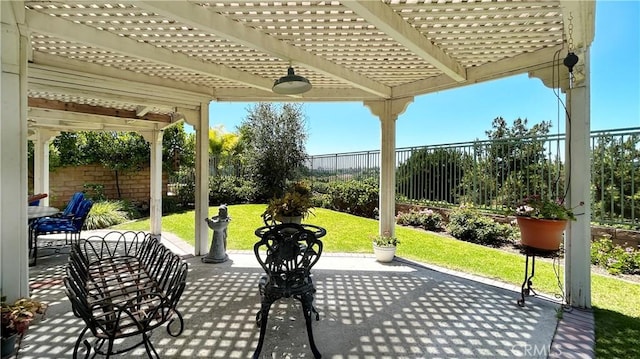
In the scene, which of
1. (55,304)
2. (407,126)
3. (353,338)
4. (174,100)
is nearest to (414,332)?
(353,338)

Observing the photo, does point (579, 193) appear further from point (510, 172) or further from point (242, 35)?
point (242, 35)

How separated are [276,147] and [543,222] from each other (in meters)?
9.61

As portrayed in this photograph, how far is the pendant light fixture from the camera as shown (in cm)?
312

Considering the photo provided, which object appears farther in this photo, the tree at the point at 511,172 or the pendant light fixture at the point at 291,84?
the tree at the point at 511,172

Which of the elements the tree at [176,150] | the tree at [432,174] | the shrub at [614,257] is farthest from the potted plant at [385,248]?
the tree at [176,150]

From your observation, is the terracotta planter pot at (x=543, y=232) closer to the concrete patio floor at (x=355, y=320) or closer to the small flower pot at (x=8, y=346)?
the concrete patio floor at (x=355, y=320)

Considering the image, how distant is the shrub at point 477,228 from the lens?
6035 millimetres

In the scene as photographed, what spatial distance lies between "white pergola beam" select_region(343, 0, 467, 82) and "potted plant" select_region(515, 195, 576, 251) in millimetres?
1780

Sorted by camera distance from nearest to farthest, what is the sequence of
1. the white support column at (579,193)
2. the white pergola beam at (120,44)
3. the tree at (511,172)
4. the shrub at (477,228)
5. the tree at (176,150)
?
the white pergola beam at (120,44)
the white support column at (579,193)
the tree at (511,172)
the shrub at (477,228)
the tree at (176,150)

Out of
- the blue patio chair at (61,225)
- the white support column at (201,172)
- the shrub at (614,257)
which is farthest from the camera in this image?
the white support column at (201,172)

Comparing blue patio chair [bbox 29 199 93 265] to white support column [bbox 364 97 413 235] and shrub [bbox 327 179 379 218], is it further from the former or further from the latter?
shrub [bbox 327 179 379 218]

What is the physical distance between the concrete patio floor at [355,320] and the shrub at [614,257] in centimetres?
187

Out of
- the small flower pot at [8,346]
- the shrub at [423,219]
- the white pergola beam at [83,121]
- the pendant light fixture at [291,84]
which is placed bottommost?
the small flower pot at [8,346]

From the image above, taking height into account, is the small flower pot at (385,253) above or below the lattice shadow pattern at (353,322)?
above
